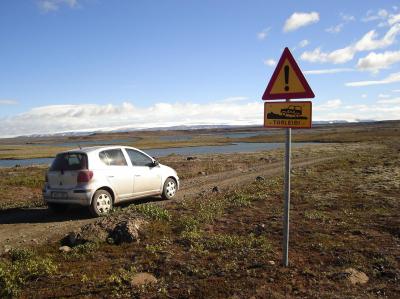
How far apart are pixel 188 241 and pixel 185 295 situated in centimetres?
269

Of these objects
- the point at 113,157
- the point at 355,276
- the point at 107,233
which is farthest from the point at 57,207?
the point at 355,276

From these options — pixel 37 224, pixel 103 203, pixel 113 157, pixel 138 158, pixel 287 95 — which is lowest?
pixel 37 224

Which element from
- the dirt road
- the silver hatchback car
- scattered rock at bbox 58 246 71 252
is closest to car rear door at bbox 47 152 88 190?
the silver hatchback car

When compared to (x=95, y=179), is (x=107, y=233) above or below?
below

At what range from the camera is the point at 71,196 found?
11797 millimetres

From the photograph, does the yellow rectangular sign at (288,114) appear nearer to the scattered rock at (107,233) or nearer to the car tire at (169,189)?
the scattered rock at (107,233)

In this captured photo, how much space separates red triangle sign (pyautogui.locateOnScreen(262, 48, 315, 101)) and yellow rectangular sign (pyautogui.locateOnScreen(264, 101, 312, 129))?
0.42 feet

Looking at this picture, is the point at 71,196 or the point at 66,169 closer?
the point at 71,196

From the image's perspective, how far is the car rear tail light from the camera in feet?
38.4

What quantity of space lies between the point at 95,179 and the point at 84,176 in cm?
31

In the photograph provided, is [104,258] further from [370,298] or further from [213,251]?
[370,298]

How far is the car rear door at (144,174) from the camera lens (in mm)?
13430

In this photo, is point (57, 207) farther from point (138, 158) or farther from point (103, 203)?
point (138, 158)

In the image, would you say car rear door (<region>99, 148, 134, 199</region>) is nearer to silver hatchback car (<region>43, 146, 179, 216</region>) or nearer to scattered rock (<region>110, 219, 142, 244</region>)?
silver hatchback car (<region>43, 146, 179, 216</region>)
